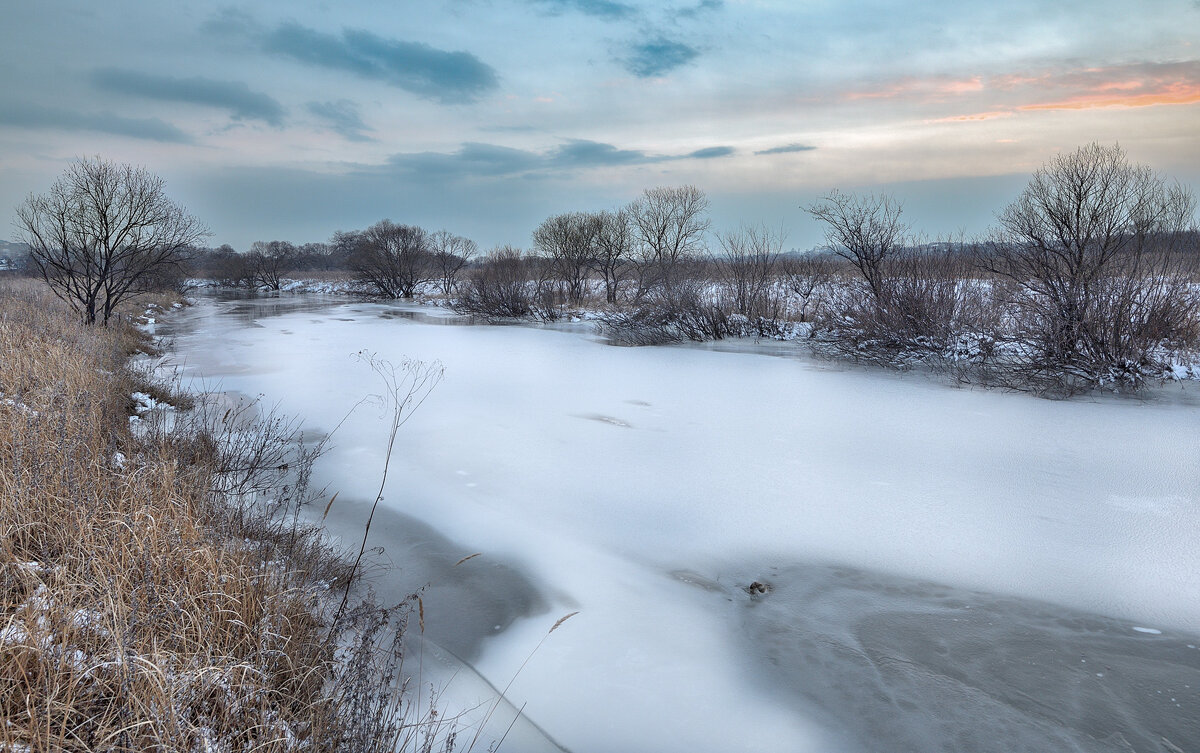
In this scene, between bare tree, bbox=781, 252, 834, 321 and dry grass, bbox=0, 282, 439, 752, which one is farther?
bare tree, bbox=781, 252, 834, 321

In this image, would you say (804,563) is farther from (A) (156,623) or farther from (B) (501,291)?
(B) (501,291)

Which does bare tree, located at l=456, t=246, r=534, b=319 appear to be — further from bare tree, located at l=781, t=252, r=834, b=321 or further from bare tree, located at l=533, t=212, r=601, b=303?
bare tree, located at l=781, t=252, r=834, b=321

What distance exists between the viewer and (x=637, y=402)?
10.5 meters

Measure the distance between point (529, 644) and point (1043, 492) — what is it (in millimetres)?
5293

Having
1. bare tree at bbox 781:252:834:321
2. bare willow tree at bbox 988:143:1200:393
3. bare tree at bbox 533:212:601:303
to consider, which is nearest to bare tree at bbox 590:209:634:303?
bare tree at bbox 533:212:601:303

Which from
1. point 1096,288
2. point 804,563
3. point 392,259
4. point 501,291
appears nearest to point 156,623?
point 804,563

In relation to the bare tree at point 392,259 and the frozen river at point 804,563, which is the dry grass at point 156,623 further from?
the bare tree at point 392,259

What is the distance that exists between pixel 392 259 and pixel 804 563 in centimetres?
4174

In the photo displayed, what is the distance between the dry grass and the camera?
7.73 ft

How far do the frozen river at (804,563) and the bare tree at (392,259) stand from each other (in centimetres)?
3426

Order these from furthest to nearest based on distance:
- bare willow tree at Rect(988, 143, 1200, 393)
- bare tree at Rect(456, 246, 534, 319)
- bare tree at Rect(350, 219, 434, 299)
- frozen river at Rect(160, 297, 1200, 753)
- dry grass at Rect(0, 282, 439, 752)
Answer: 1. bare tree at Rect(350, 219, 434, 299)
2. bare tree at Rect(456, 246, 534, 319)
3. bare willow tree at Rect(988, 143, 1200, 393)
4. frozen river at Rect(160, 297, 1200, 753)
5. dry grass at Rect(0, 282, 439, 752)

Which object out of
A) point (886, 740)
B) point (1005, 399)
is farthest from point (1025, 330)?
point (886, 740)

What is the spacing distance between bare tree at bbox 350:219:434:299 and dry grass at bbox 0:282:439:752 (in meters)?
39.1

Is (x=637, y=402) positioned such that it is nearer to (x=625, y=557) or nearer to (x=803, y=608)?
(x=625, y=557)
